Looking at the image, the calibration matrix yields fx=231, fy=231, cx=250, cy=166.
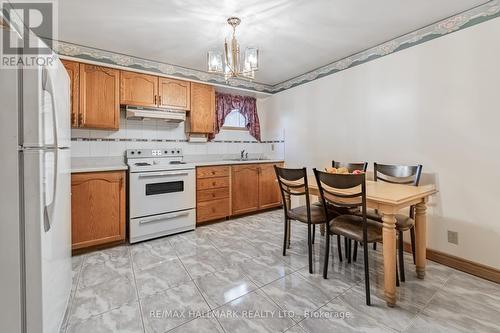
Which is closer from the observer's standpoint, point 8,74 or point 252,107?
point 8,74

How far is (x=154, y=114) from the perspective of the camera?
306 cm

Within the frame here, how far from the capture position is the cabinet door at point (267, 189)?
3.89 meters

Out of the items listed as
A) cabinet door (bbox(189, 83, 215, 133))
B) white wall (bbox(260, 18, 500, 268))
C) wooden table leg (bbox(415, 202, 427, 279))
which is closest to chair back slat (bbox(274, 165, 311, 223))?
wooden table leg (bbox(415, 202, 427, 279))

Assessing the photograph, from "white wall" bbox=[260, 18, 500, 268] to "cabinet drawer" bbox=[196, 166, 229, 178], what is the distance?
171 centimetres

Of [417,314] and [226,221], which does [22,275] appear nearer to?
[417,314]

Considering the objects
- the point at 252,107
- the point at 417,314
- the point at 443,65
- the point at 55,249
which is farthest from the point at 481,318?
the point at 252,107

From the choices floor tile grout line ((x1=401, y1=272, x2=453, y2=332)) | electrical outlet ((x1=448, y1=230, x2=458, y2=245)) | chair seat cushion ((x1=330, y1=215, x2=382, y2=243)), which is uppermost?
chair seat cushion ((x1=330, y1=215, x2=382, y2=243))

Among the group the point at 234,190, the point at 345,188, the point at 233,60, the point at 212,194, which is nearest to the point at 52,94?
the point at 233,60

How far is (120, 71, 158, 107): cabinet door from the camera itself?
2.91m

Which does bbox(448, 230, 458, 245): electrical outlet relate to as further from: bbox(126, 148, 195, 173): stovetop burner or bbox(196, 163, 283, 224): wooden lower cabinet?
bbox(126, 148, 195, 173): stovetop burner

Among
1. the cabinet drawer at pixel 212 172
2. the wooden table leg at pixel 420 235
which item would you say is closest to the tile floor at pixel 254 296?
the wooden table leg at pixel 420 235

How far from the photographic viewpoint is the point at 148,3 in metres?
1.94

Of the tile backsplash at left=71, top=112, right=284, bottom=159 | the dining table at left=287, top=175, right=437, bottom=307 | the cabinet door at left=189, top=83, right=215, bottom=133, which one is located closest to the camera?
the dining table at left=287, top=175, right=437, bottom=307

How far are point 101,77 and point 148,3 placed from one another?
1.27 meters
